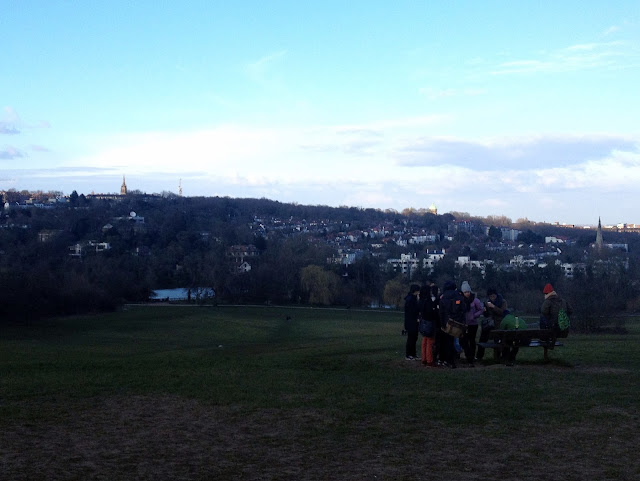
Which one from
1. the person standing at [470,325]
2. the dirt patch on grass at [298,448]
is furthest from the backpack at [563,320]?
the dirt patch on grass at [298,448]

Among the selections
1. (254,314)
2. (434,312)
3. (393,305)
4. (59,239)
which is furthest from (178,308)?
(434,312)

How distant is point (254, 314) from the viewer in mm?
66188

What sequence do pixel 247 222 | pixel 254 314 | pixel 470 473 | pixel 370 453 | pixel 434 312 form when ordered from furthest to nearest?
pixel 247 222 → pixel 254 314 → pixel 434 312 → pixel 370 453 → pixel 470 473

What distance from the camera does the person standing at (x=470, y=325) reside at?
14.1 m

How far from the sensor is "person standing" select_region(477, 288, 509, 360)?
14.7 meters

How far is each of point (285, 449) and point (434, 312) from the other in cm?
668

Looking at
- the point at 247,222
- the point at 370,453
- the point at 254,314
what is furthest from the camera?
the point at 247,222

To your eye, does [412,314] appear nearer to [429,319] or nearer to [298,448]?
[429,319]

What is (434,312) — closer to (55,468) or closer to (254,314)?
(55,468)

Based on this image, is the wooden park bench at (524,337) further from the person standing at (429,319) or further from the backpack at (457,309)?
the person standing at (429,319)

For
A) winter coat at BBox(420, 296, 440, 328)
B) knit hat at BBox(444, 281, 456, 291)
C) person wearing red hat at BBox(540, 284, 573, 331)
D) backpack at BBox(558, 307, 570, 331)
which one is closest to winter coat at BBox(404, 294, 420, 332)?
winter coat at BBox(420, 296, 440, 328)

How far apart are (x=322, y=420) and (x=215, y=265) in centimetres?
8403

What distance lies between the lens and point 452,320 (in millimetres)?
13367

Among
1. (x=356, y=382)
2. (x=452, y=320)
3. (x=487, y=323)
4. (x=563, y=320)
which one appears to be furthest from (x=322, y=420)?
(x=487, y=323)
